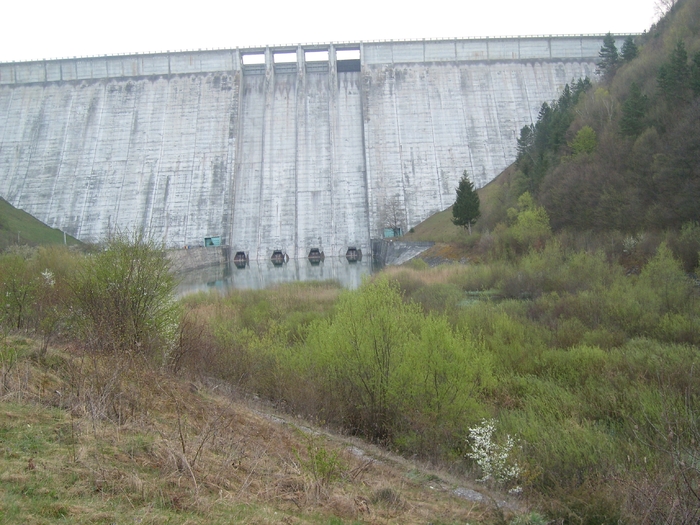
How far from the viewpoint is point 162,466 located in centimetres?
383

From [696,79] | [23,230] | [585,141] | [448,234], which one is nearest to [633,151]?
[696,79]

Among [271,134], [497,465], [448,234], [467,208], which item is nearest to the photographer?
[497,465]

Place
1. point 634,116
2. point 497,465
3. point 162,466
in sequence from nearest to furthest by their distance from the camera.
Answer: point 162,466
point 497,465
point 634,116

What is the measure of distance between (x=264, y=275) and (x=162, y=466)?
81.3 ft

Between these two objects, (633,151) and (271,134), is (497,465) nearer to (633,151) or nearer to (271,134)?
(633,151)

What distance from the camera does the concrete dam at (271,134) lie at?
39.3m

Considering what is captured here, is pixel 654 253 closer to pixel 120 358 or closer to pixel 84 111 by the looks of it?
pixel 120 358

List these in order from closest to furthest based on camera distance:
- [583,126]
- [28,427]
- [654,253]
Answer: [28,427] < [654,253] < [583,126]

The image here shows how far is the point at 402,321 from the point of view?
24.7 feet

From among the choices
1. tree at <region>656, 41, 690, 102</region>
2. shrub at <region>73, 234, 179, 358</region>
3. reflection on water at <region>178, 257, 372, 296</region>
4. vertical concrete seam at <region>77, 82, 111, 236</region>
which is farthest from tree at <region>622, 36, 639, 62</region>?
vertical concrete seam at <region>77, 82, 111, 236</region>

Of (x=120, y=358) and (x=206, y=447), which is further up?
(x=120, y=358)

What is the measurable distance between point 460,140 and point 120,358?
125ft

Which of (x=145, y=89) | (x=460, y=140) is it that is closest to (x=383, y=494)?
(x=460, y=140)

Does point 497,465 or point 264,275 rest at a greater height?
point 264,275
